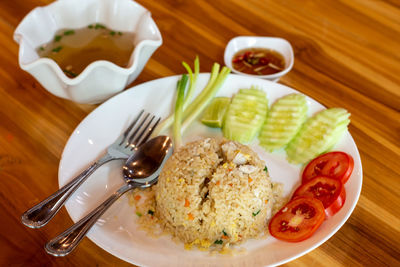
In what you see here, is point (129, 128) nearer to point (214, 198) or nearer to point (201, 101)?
point (201, 101)

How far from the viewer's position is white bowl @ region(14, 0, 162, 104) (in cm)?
212

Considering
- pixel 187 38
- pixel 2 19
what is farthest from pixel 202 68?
pixel 2 19

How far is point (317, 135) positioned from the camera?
214 centimetres

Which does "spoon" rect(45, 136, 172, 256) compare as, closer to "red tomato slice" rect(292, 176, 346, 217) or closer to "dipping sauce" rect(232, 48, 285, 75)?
"red tomato slice" rect(292, 176, 346, 217)

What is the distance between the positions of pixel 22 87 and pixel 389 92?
98.5 inches

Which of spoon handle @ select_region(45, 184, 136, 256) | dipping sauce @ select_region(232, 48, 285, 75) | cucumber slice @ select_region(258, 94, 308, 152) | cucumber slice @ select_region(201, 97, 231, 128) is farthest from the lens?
dipping sauce @ select_region(232, 48, 285, 75)

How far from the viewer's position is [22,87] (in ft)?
8.77

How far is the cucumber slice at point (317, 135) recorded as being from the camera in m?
2.09

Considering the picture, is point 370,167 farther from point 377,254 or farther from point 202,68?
point 202,68

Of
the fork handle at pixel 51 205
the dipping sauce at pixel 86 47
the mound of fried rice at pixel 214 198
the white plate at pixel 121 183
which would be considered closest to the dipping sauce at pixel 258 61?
the white plate at pixel 121 183

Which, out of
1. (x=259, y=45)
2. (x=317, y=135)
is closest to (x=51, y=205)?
(x=317, y=135)

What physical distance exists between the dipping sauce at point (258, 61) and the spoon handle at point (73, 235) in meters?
1.38

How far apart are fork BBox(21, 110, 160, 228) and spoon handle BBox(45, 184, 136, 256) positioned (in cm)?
13

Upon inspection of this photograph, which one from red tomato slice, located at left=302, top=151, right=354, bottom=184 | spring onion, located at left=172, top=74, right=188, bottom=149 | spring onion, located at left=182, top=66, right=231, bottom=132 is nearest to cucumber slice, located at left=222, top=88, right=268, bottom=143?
spring onion, located at left=182, top=66, right=231, bottom=132
